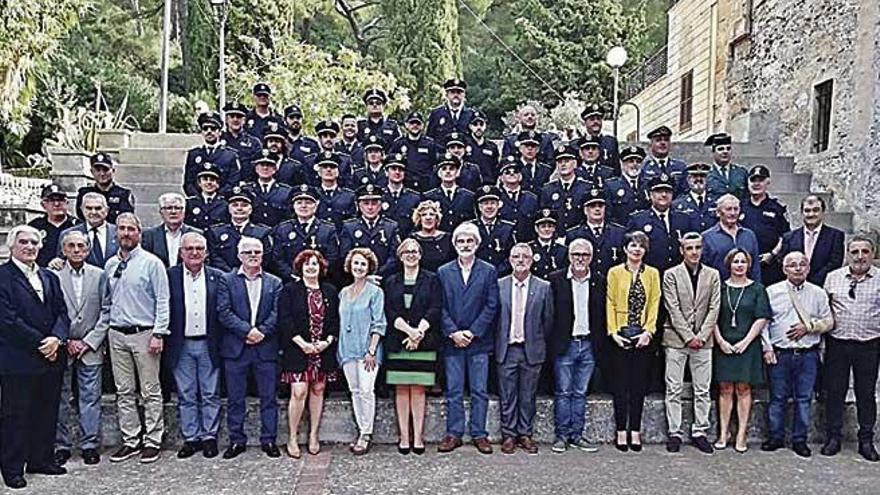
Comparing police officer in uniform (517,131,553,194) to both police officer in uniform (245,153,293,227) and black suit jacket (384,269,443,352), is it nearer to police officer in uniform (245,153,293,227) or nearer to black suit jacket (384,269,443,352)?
black suit jacket (384,269,443,352)

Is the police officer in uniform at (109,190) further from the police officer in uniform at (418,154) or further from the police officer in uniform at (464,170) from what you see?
the police officer in uniform at (464,170)

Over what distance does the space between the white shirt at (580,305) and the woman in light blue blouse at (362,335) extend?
4.44 ft

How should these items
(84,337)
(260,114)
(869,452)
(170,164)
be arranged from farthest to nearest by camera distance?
(170,164) → (260,114) → (869,452) → (84,337)

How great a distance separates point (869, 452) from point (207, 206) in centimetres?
524

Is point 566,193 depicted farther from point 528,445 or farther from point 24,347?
point 24,347

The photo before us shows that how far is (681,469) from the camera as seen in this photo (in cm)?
589

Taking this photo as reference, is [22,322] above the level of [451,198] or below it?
below

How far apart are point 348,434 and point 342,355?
0.64 m

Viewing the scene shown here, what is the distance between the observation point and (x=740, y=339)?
6281mm

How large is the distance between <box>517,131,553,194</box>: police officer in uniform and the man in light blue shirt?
3280 mm

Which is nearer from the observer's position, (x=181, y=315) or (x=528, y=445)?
(x=181, y=315)

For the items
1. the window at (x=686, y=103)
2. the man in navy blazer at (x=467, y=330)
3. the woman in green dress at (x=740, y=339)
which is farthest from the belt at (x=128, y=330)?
the window at (x=686, y=103)

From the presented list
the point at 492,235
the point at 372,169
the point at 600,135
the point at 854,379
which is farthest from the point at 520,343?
the point at 600,135

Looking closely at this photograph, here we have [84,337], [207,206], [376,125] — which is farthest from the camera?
[376,125]
